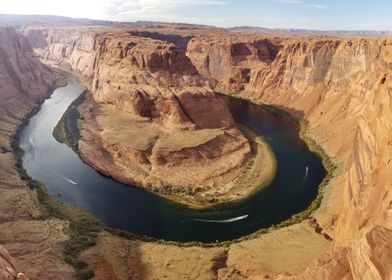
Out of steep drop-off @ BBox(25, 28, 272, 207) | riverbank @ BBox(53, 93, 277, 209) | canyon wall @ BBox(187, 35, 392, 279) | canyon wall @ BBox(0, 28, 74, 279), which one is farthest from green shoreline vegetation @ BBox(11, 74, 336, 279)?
steep drop-off @ BBox(25, 28, 272, 207)

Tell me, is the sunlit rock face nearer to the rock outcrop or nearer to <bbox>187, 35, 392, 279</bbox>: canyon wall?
<bbox>187, 35, 392, 279</bbox>: canyon wall

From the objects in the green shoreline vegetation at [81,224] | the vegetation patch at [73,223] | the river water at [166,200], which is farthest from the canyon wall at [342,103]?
the vegetation patch at [73,223]

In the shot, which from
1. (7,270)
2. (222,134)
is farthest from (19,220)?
(222,134)

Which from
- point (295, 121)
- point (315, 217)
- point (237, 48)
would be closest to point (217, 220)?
point (315, 217)

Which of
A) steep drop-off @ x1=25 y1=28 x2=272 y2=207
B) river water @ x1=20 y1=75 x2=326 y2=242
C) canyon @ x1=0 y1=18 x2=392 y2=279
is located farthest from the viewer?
steep drop-off @ x1=25 y1=28 x2=272 y2=207

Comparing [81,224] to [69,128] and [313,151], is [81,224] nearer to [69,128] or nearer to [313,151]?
[69,128]

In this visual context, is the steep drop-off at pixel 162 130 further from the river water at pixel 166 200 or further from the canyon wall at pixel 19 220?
the canyon wall at pixel 19 220

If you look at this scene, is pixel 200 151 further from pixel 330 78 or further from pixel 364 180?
pixel 330 78
